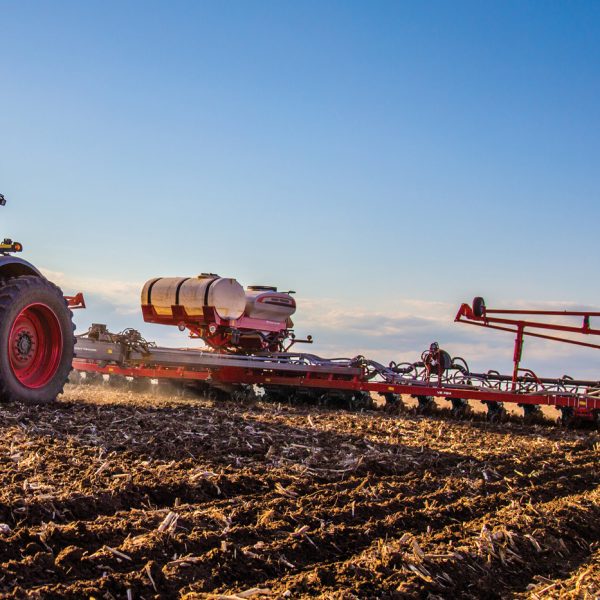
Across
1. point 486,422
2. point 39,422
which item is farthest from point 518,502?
point 486,422

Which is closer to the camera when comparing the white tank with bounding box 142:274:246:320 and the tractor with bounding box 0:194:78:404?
the tractor with bounding box 0:194:78:404

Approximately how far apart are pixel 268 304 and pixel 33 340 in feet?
21.2

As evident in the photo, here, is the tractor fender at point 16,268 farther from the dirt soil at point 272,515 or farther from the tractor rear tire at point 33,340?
the dirt soil at point 272,515

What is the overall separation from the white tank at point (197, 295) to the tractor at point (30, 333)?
4843 mm

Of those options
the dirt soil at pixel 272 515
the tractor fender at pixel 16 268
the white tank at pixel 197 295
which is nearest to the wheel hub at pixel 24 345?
the tractor fender at pixel 16 268

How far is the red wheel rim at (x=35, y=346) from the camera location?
894 cm

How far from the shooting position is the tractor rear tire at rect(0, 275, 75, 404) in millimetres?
8430

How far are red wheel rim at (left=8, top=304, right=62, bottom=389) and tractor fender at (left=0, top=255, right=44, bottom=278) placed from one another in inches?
16.2

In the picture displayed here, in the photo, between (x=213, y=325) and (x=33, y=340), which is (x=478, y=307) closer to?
(x=213, y=325)

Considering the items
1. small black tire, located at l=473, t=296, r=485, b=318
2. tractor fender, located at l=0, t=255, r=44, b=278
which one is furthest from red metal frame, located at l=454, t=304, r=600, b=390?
tractor fender, located at l=0, t=255, r=44, b=278

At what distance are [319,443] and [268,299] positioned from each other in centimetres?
771

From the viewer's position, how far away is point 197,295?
14195 mm

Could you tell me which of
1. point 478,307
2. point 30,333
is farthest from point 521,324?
point 30,333

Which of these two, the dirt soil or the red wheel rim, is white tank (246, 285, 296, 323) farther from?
the dirt soil
